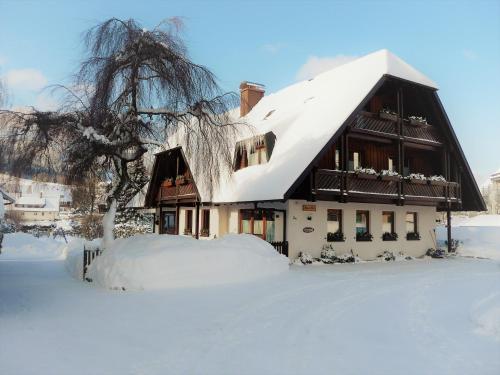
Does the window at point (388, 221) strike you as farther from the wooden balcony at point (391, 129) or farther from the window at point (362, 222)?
the wooden balcony at point (391, 129)

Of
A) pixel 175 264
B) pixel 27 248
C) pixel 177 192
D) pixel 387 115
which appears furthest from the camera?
pixel 27 248

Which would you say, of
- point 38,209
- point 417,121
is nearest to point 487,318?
point 417,121

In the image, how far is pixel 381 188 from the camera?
710 inches

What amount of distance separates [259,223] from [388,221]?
6.53 meters

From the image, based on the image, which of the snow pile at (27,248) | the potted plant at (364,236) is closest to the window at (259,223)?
the potted plant at (364,236)

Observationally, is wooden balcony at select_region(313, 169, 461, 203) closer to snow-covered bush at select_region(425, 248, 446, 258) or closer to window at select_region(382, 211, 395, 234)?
window at select_region(382, 211, 395, 234)

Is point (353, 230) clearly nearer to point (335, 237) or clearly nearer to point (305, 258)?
point (335, 237)

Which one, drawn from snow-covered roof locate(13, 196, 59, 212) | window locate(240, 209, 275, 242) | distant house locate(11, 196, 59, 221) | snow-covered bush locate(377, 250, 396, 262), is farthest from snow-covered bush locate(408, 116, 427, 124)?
snow-covered roof locate(13, 196, 59, 212)

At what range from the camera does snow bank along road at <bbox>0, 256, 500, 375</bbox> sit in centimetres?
533

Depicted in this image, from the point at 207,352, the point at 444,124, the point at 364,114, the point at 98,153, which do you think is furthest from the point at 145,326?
the point at 444,124

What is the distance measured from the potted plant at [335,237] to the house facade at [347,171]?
0.05 metres

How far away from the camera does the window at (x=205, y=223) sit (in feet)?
73.5

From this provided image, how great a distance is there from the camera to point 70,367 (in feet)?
17.0

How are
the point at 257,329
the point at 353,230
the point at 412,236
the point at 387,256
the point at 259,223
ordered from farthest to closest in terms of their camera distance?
the point at 412,236
the point at 387,256
the point at 259,223
the point at 353,230
the point at 257,329
